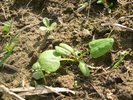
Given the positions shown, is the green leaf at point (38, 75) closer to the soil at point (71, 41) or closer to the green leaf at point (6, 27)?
the soil at point (71, 41)

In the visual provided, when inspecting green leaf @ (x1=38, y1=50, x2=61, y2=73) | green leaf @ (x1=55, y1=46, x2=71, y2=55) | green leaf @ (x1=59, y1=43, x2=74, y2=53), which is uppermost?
green leaf @ (x1=59, y1=43, x2=74, y2=53)

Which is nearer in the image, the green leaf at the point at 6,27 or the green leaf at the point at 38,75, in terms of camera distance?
the green leaf at the point at 38,75

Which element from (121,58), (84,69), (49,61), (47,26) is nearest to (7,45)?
(47,26)

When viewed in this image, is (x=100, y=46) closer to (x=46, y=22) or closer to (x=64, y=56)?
(x=64, y=56)

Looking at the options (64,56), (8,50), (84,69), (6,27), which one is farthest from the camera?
(6,27)

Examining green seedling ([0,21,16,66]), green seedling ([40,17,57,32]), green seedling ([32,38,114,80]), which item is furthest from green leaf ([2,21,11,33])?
green seedling ([32,38,114,80])

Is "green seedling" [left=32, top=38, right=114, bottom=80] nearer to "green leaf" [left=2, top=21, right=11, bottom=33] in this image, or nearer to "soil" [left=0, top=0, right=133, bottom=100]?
"soil" [left=0, top=0, right=133, bottom=100]

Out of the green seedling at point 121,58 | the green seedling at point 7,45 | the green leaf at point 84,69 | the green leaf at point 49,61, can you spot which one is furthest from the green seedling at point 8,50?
the green seedling at point 121,58
